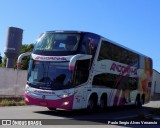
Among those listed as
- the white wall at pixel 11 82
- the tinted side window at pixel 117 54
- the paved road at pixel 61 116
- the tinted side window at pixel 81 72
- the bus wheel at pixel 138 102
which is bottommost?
the paved road at pixel 61 116

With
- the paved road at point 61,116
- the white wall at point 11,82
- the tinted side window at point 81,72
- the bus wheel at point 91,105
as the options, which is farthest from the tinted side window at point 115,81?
the white wall at point 11,82

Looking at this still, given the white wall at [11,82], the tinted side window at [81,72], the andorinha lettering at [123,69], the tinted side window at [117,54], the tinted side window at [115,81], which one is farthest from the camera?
the white wall at [11,82]

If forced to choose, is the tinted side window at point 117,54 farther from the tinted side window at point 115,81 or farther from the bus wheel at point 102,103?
the bus wheel at point 102,103

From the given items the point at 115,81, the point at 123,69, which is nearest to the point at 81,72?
the point at 115,81

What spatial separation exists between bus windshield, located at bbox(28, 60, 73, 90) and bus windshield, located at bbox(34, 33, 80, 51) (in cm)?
81

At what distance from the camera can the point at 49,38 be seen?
19.1m

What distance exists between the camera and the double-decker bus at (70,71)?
58.9 ft

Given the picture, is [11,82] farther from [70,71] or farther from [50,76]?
[70,71]

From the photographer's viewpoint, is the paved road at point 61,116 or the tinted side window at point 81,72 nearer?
the paved road at point 61,116

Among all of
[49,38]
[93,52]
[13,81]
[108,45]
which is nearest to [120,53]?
[108,45]

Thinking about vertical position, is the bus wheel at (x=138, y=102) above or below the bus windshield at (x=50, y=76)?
below

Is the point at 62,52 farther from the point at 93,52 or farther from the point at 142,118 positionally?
the point at 142,118

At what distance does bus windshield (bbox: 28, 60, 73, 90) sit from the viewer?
707 inches

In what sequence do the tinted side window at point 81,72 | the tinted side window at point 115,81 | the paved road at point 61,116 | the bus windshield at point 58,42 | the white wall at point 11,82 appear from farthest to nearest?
the white wall at point 11,82, the tinted side window at point 115,81, the bus windshield at point 58,42, the tinted side window at point 81,72, the paved road at point 61,116
